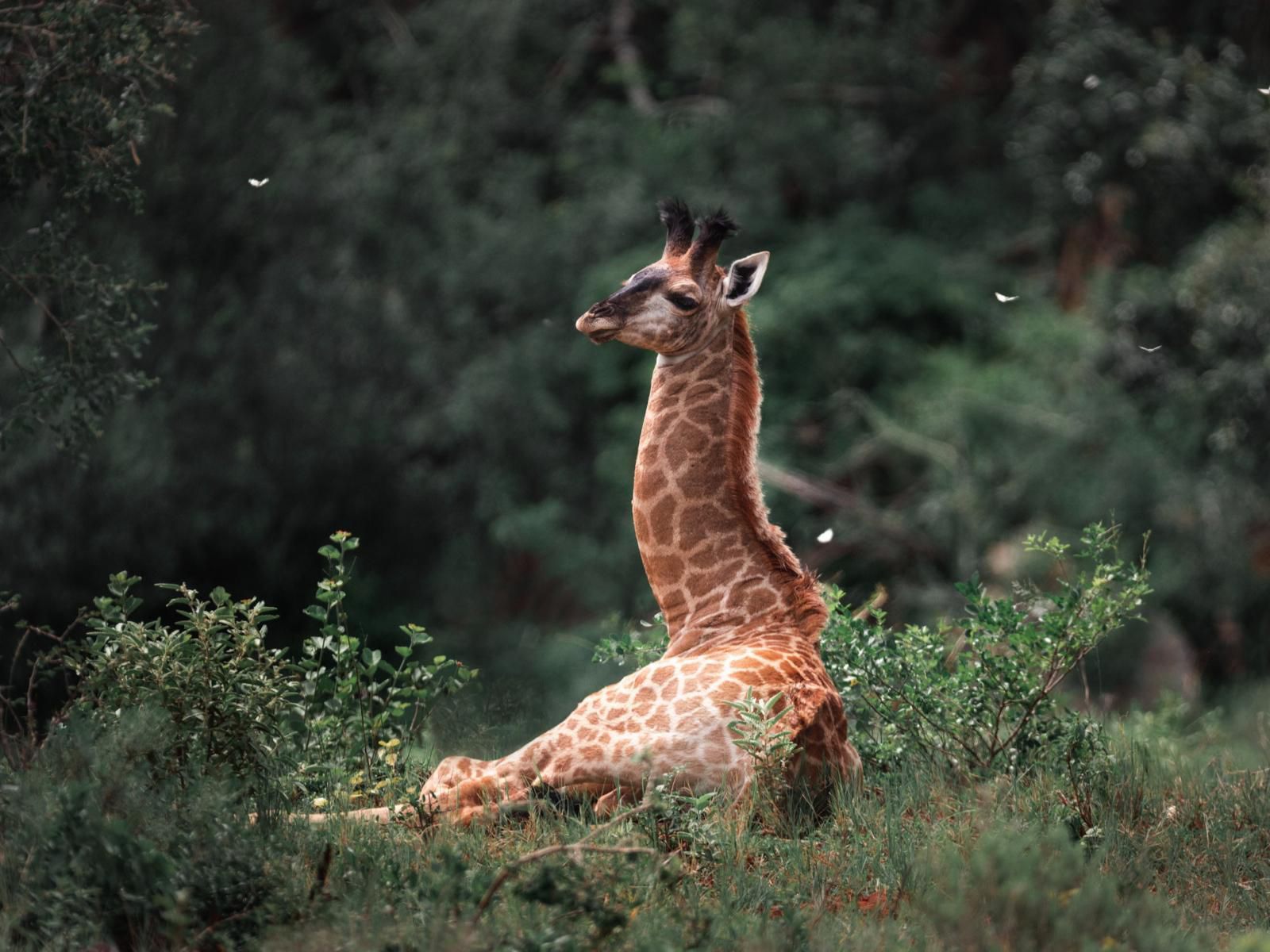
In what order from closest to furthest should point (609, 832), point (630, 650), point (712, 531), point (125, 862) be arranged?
1. point (125, 862)
2. point (609, 832)
3. point (712, 531)
4. point (630, 650)

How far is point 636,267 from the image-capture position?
68.3 ft

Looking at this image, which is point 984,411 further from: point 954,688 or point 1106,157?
point 954,688

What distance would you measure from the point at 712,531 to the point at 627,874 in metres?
1.71

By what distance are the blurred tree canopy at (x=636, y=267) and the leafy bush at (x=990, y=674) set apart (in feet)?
31.3

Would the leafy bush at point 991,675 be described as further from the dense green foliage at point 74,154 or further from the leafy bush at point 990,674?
the dense green foliage at point 74,154

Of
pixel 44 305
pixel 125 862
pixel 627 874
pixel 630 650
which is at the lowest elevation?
pixel 630 650

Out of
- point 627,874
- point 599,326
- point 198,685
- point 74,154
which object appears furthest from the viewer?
point 74,154

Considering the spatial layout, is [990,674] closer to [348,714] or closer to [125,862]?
[348,714]

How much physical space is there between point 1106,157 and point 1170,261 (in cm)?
157

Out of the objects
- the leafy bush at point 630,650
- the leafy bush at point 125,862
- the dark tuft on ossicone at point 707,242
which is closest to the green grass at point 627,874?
the leafy bush at point 125,862

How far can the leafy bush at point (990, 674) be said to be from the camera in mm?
6840

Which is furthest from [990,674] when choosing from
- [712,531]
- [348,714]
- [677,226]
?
[348,714]

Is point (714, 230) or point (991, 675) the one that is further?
point (991, 675)

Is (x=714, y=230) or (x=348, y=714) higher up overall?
(x=714, y=230)
